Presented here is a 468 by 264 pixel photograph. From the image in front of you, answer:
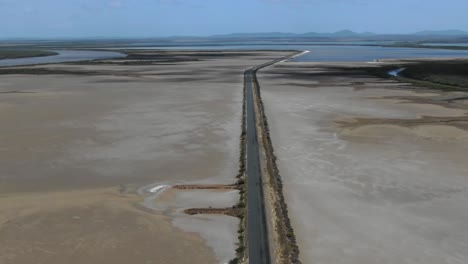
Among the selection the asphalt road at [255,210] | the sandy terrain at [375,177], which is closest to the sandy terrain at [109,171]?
the asphalt road at [255,210]

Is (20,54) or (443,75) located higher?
(20,54)

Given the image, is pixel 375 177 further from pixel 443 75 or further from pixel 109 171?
pixel 443 75

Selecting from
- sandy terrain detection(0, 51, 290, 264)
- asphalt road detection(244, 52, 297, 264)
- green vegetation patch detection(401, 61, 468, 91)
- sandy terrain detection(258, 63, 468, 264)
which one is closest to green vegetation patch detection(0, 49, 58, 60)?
sandy terrain detection(0, 51, 290, 264)

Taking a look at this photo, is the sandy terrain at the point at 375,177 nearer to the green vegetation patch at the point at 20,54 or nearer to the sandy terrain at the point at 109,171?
the sandy terrain at the point at 109,171

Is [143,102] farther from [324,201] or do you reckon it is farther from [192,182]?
[324,201]

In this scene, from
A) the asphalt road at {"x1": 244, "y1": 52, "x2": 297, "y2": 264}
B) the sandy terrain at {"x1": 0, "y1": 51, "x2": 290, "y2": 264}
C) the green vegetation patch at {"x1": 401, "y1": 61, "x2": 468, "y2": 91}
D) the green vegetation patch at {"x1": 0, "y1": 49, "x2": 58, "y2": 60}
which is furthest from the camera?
the green vegetation patch at {"x1": 0, "y1": 49, "x2": 58, "y2": 60}

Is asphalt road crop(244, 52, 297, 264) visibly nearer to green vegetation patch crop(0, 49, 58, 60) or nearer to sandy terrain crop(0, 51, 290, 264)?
sandy terrain crop(0, 51, 290, 264)

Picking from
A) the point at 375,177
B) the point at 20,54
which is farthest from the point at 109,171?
the point at 20,54
